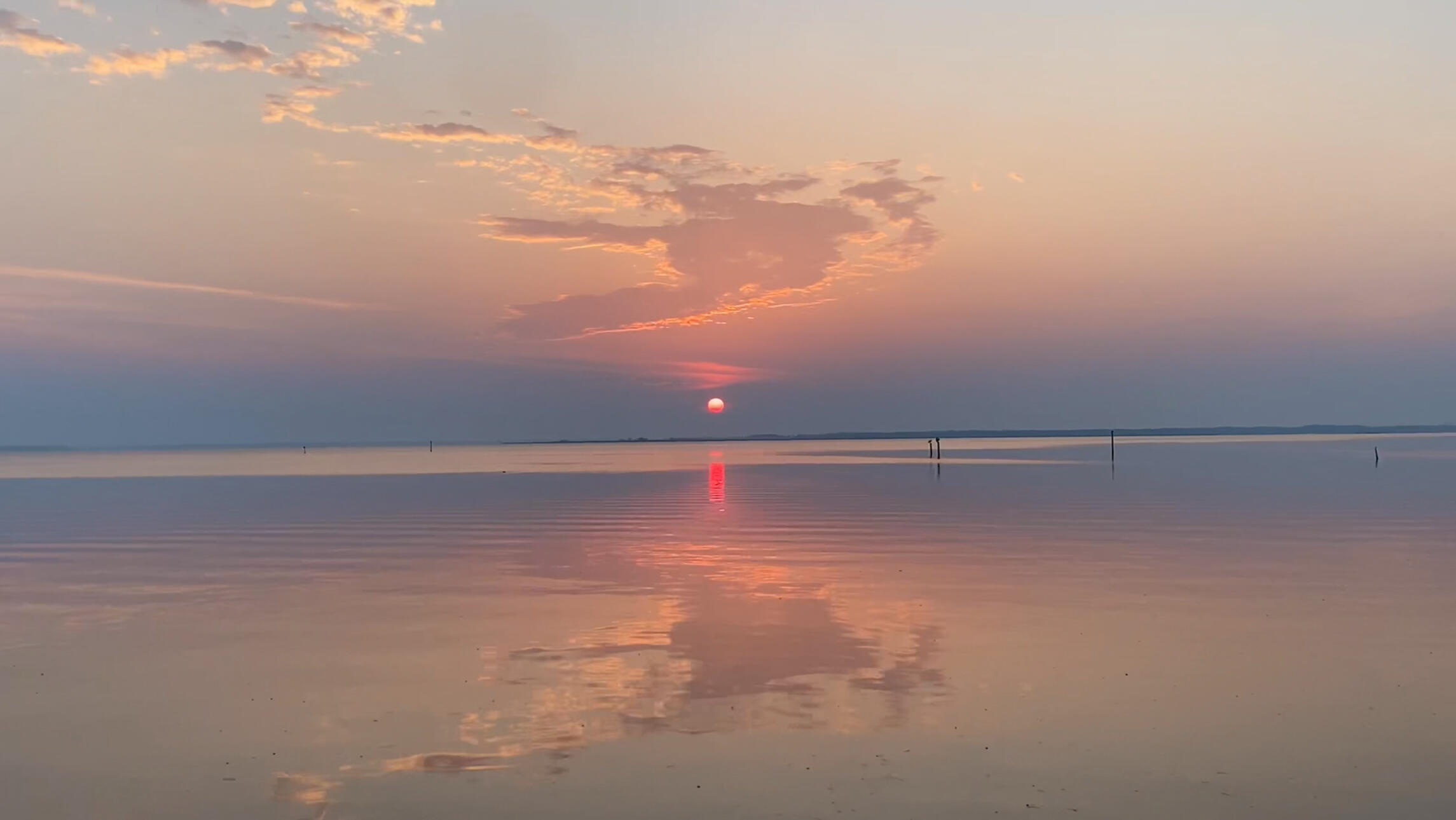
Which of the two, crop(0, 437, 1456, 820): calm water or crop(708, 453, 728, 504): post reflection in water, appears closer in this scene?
crop(0, 437, 1456, 820): calm water

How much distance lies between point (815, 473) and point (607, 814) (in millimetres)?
82982

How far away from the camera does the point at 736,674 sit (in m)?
16.3

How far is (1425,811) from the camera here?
1042cm

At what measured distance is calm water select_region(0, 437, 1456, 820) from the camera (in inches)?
440

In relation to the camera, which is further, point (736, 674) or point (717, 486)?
point (717, 486)

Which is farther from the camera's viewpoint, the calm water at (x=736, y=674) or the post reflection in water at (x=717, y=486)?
the post reflection in water at (x=717, y=486)

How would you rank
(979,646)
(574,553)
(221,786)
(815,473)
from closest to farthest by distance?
(221,786) → (979,646) → (574,553) → (815,473)

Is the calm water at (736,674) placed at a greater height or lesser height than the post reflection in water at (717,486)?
lesser

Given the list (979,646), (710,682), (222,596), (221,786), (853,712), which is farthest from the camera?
(222,596)

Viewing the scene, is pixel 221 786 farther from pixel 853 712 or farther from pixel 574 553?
pixel 574 553

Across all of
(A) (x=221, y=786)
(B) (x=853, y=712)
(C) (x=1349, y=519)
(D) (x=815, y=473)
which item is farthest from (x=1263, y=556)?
(D) (x=815, y=473)

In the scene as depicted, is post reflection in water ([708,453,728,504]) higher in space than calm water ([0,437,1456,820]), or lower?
higher

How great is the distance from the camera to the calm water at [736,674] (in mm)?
11180

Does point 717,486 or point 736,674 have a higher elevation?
point 717,486
